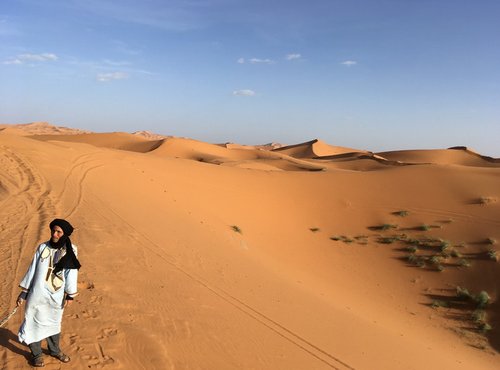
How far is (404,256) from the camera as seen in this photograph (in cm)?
1298

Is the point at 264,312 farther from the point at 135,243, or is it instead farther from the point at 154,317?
the point at 135,243

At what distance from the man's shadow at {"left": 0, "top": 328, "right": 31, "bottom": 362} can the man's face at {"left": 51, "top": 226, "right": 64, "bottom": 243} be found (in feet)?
4.28

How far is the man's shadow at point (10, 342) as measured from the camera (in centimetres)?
420

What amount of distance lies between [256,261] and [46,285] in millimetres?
7212

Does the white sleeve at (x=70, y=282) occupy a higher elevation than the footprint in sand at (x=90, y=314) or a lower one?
higher

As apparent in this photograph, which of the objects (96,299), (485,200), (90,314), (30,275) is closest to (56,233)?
(30,275)

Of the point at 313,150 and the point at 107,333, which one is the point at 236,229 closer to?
the point at 107,333

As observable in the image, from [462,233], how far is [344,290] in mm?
5527

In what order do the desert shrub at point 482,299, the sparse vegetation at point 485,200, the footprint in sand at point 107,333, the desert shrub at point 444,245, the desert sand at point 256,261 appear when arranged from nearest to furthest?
the footprint in sand at point 107,333
the desert sand at point 256,261
the desert shrub at point 482,299
the desert shrub at point 444,245
the sparse vegetation at point 485,200

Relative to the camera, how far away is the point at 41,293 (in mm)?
3904

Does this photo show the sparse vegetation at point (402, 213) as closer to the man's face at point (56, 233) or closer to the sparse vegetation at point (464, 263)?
the sparse vegetation at point (464, 263)

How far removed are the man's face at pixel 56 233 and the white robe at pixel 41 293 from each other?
0.32 feet

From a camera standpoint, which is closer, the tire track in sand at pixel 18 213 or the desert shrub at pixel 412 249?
the tire track in sand at pixel 18 213

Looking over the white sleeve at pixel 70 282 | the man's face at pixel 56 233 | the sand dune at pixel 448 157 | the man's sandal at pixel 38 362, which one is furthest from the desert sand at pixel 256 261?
the sand dune at pixel 448 157
